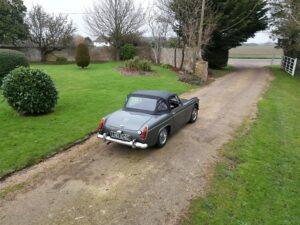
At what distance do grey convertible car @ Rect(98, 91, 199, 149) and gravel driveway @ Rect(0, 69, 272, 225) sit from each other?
0.46m

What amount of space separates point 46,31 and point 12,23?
374cm

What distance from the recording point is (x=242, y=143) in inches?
366

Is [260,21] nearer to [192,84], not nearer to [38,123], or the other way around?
[192,84]

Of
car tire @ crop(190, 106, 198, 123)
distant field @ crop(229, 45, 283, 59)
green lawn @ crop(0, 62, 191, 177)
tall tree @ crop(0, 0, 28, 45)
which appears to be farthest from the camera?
distant field @ crop(229, 45, 283, 59)

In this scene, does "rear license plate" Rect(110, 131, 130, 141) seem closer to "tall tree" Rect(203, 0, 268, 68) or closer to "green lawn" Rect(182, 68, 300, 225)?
"green lawn" Rect(182, 68, 300, 225)

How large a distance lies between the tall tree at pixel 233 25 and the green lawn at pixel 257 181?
1662 centimetres

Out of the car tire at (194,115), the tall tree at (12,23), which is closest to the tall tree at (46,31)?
the tall tree at (12,23)

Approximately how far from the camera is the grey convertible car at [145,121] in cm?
777

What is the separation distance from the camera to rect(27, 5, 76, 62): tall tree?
1240 inches

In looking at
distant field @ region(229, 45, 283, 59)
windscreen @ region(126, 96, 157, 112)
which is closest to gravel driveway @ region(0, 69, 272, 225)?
windscreen @ region(126, 96, 157, 112)

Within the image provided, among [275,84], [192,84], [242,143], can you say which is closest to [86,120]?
[242,143]

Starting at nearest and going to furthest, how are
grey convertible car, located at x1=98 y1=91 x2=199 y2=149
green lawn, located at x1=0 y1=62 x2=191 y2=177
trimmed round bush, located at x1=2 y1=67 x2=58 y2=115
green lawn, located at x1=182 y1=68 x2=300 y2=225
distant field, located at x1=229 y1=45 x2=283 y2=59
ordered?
green lawn, located at x1=182 y1=68 x2=300 y2=225
grey convertible car, located at x1=98 y1=91 x2=199 y2=149
green lawn, located at x1=0 y1=62 x2=191 y2=177
trimmed round bush, located at x1=2 y1=67 x2=58 y2=115
distant field, located at x1=229 y1=45 x2=283 y2=59

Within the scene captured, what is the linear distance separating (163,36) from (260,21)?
389 inches

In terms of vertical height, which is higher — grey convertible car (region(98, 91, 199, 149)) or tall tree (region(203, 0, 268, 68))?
tall tree (region(203, 0, 268, 68))
